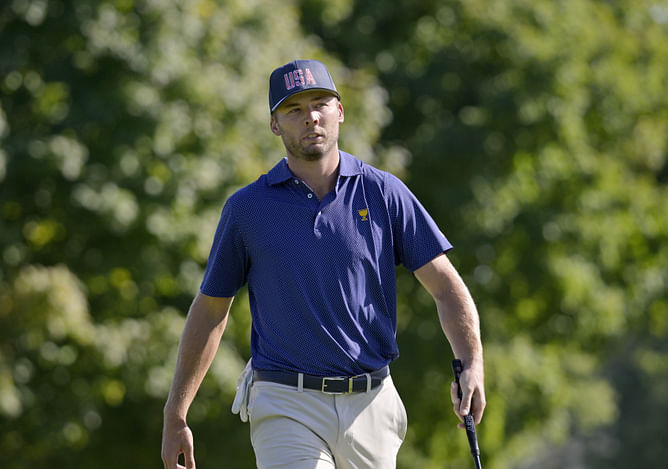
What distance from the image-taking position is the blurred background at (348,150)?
13016 millimetres

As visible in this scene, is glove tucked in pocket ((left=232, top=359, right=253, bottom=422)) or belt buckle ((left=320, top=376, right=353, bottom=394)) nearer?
belt buckle ((left=320, top=376, right=353, bottom=394))

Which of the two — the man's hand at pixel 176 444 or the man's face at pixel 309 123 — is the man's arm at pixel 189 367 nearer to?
the man's hand at pixel 176 444

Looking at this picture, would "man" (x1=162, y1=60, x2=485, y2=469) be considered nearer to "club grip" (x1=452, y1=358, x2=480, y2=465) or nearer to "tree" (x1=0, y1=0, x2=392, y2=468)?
"club grip" (x1=452, y1=358, x2=480, y2=465)

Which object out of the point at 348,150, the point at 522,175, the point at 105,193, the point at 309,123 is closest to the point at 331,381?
the point at 309,123

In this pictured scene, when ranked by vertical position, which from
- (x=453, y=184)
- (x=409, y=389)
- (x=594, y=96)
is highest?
(x=594, y=96)

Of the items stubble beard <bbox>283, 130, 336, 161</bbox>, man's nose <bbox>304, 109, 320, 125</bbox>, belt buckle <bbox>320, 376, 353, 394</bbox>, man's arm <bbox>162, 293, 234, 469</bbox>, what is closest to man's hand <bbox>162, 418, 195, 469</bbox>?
man's arm <bbox>162, 293, 234, 469</bbox>

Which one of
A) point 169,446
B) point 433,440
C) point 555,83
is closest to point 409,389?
point 433,440

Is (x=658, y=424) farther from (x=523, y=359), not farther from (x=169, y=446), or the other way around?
(x=169, y=446)

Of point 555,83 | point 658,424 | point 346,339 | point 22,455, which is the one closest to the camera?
point 346,339

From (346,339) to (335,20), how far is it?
1400 cm

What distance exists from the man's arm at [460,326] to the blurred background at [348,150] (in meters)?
8.23

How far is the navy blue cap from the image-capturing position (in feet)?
15.2

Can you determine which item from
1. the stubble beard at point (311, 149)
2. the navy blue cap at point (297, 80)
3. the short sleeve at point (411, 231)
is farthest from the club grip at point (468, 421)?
the navy blue cap at point (297, 80)

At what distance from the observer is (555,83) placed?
56.9ft
